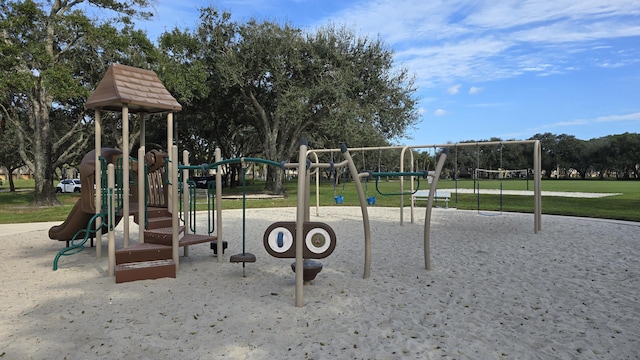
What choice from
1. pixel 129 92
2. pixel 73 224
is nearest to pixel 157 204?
pixel 73 224

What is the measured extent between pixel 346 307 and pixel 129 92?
4406mm

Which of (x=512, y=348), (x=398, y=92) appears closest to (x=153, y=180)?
(x=512, y=348)

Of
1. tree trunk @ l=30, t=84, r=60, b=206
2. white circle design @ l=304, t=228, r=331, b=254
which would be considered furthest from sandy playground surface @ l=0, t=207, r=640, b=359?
tree trunk @ l=30, t=84, r=60, b=206

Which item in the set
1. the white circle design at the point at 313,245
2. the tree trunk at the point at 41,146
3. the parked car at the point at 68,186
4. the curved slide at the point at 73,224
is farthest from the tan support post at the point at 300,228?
the parked car at the point at 68,186

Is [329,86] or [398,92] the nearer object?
[329,86]

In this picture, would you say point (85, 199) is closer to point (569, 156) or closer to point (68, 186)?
point (68, 186)

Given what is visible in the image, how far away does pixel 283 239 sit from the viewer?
4.77 meters

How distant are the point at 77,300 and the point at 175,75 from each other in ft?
52.8

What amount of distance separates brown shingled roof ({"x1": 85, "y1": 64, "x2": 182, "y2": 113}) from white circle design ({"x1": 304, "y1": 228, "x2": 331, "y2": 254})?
3303 mm

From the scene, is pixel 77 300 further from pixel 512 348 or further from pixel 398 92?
pixel 398 92

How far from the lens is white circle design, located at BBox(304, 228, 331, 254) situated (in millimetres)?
4703

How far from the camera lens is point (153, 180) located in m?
7.12

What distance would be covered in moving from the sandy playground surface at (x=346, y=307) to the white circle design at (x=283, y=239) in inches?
22.3

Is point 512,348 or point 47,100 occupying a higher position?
point 47,100
